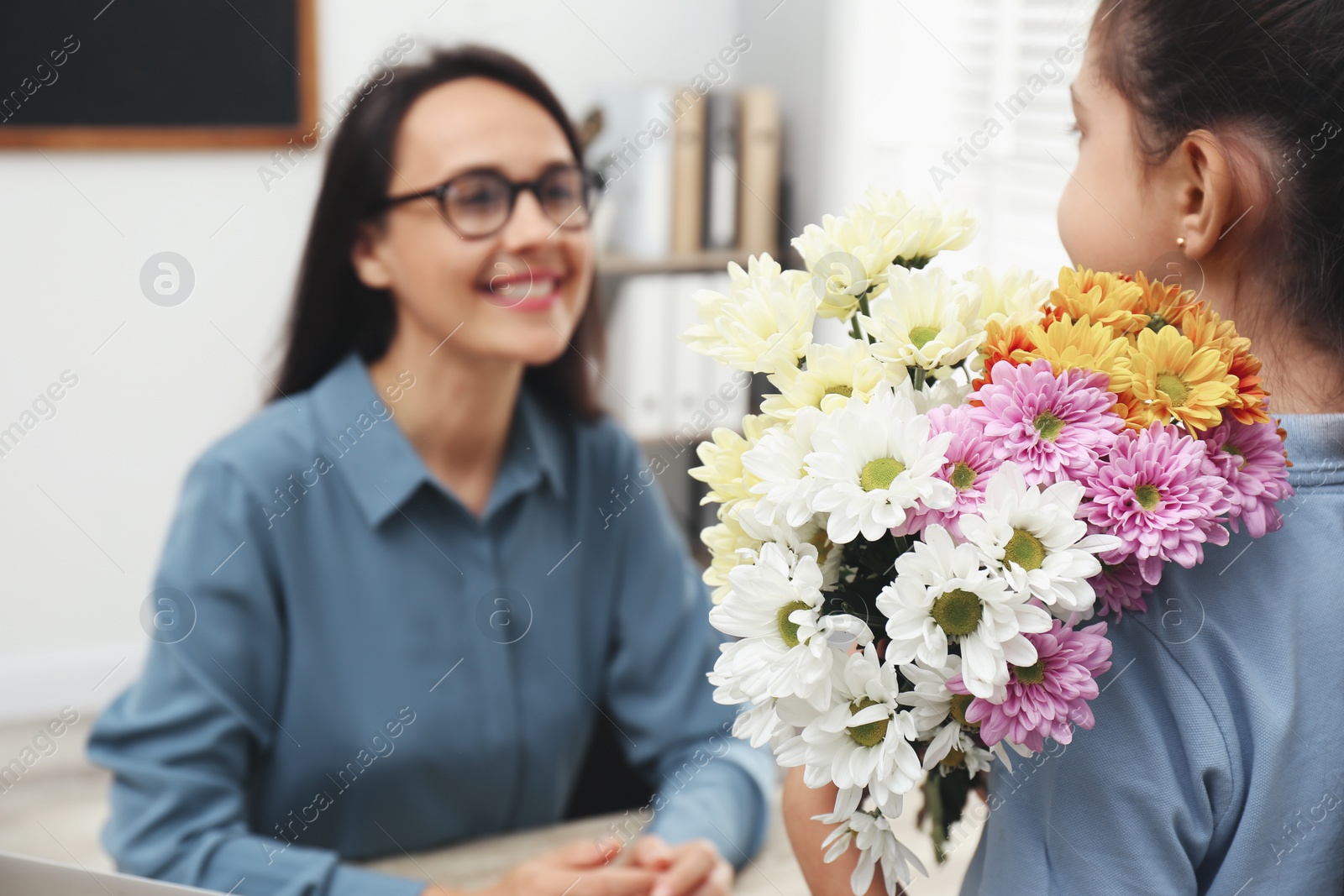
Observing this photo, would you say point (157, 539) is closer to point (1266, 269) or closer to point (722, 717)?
→ point (722, 717)

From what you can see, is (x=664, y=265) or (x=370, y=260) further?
(x=664, y=265)

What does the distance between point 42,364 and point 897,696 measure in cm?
281

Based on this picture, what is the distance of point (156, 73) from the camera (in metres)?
2.82

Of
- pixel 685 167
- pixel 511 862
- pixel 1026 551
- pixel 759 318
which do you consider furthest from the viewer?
pixel 685 167

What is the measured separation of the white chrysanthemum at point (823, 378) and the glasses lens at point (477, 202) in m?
0.87

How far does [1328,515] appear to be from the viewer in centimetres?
67

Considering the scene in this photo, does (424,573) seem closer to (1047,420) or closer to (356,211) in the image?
(356,211)

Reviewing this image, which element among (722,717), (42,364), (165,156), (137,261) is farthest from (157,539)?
(722,717)

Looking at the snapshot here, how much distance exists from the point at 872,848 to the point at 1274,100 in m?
0.48

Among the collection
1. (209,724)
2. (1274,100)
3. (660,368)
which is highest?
(1274,100)

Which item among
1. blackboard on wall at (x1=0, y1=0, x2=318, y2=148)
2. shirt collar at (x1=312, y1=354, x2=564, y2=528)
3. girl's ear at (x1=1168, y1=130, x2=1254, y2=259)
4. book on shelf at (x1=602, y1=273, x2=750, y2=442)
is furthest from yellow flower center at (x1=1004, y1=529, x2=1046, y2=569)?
blackboard on wall at (x1=0, y1=0, x2=318, y2=148)

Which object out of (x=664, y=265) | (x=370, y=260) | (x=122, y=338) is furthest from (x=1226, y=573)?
(x=122, y=338)

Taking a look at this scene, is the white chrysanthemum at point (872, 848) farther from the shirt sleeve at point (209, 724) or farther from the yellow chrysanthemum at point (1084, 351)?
the shirt sleeve at point (209, 724)

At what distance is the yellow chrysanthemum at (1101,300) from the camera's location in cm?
60
